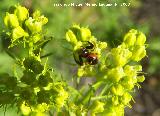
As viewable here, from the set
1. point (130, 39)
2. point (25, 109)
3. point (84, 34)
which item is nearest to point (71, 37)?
point (84, 34)

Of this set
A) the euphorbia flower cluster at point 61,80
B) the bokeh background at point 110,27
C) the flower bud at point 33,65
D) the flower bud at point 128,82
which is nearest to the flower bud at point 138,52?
the euphorbia flower cluster at point 61,80

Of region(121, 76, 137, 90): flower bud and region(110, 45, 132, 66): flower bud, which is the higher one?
region(110, 45, 132, 66): flower bud


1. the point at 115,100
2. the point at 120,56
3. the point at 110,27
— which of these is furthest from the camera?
the point at 110,27

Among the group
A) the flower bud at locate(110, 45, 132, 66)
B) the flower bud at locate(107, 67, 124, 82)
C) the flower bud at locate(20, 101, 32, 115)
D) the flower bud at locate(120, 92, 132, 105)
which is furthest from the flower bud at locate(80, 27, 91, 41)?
the flower bud at locate(20, 101, 32, 115)

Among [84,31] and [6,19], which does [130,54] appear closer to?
[84,31]

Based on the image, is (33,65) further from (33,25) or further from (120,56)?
(120,56)

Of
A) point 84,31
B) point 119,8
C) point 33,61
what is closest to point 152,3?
point 119,8

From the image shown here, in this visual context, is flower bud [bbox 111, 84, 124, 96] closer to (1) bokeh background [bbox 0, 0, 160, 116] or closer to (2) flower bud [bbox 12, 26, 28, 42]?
(2) flower bud [bbox 12, 26, 28, 42]

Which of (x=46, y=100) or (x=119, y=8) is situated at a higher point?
(x=119, y=8)

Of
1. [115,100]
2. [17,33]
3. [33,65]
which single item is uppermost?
[17,33]
